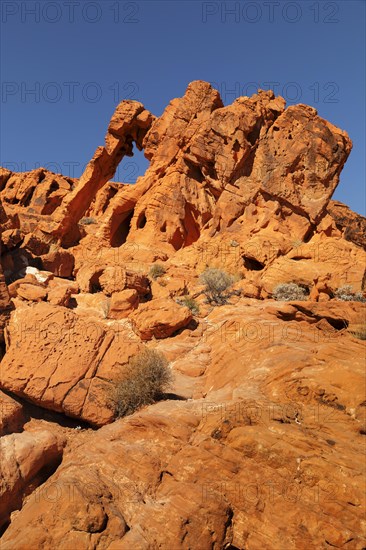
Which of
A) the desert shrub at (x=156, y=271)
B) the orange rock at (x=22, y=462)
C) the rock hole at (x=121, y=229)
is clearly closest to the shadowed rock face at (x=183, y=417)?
the orange rock at (x=22, y=462)

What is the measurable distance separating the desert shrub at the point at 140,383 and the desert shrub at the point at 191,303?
591cm

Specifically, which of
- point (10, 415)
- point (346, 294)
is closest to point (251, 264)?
point (346, 294)

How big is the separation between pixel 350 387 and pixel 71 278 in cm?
1419

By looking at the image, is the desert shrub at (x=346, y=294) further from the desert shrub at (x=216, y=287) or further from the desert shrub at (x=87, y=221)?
the desert shrub at (x=87, y=221)

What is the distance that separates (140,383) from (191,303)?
7.05 meters

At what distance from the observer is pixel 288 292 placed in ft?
48.5

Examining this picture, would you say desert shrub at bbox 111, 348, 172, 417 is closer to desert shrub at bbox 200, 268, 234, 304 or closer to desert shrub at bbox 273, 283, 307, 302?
desert shrub at bbox 200, 268, 234, 304

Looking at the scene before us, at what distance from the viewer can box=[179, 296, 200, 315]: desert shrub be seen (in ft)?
42.7

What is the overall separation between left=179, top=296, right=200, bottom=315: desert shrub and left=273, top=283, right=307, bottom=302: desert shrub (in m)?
3.21

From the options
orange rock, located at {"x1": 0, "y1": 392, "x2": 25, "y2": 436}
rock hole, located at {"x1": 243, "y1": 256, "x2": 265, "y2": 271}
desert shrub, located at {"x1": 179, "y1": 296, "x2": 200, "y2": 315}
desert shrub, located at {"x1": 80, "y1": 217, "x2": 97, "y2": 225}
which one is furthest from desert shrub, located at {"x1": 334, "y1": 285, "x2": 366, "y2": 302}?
desert shrub, located at {"x1": 80, "y1": 217, "x2": 97, "y2": 225}

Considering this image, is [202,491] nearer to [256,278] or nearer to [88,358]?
[88,358]

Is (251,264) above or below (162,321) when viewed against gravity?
above

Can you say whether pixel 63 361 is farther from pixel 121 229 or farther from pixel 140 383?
→ pixel 121 229

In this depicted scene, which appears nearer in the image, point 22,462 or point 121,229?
point 22,462
